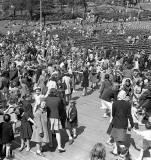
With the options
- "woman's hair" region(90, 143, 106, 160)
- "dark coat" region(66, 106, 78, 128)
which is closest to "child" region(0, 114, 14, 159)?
"dark coat" region(66, 106, 78, 128)

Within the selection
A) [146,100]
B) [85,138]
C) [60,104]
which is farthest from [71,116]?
Answer: [146,100]

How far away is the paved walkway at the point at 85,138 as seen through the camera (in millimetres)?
10477

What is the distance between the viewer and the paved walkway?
10.5 metres

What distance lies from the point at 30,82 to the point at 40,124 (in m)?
6.45

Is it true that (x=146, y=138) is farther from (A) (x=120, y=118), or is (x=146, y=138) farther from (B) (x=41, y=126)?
(B) (x=41, y=126)

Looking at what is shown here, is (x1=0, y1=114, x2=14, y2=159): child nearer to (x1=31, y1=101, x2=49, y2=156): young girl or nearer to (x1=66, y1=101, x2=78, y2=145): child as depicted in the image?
(x1=31, y1=101, x2=49, y2=156): young girl

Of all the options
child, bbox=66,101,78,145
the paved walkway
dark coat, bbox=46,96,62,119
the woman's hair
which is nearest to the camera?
the woman's hair

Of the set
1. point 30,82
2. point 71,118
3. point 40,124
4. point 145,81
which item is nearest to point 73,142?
point 71,118

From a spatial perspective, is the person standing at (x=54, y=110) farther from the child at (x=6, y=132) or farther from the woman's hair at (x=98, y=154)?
the woman's hair at (x=98, y=154)

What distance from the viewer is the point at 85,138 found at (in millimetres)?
11742

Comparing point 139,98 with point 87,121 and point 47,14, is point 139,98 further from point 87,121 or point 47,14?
point 47,14

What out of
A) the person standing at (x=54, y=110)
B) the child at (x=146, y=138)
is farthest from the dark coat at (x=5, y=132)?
the child at (x=146, y=138)

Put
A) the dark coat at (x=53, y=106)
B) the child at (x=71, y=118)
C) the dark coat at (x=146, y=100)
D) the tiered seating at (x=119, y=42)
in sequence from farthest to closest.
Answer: the tiered seating at (x=119, y=42), the dark coat at (x=146, y=100), the child at (x=71, y=118), the dark coat at (x=53, y=106)

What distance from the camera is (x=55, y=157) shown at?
1041 centimetres
